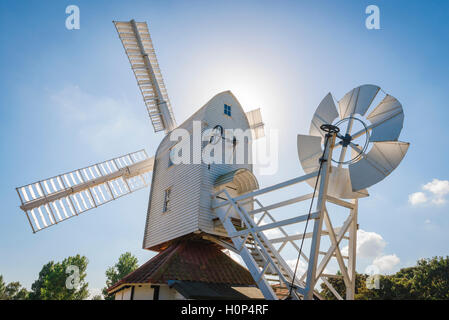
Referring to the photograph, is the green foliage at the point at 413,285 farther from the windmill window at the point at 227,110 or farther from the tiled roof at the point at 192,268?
the windmill window at the point at 227,110

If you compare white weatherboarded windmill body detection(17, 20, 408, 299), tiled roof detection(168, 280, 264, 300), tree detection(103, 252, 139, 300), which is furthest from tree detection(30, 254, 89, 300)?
tiled roof detection(168, 280, 264, 300)

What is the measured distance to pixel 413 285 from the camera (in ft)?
111

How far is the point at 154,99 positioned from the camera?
77.4 ft

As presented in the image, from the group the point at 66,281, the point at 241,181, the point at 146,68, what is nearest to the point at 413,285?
the point at 241,181

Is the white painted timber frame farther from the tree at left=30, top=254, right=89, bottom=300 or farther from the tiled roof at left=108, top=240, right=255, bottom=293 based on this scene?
the tree at left=30, top=254, right=89, bottom=300

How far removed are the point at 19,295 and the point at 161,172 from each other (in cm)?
10804

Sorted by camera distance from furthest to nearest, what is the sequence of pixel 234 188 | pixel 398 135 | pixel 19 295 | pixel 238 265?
pixel 19 295 → pixel 234 188 → pixel 238 265 → pixel 398 135

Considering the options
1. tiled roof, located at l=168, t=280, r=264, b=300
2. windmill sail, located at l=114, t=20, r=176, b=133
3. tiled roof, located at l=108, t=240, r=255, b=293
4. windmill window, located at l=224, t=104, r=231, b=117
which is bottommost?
tiled roof, located at l=168, t=280, r=264, b=300

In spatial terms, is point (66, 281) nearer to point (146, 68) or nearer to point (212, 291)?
point (146, 68)

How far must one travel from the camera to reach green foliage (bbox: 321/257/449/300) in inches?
1116

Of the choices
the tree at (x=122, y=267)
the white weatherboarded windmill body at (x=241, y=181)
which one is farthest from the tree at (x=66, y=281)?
the white weatherboarded windmill body at (x=241, y=181)

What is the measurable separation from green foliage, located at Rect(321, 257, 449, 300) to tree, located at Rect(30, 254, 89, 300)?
4140cm
